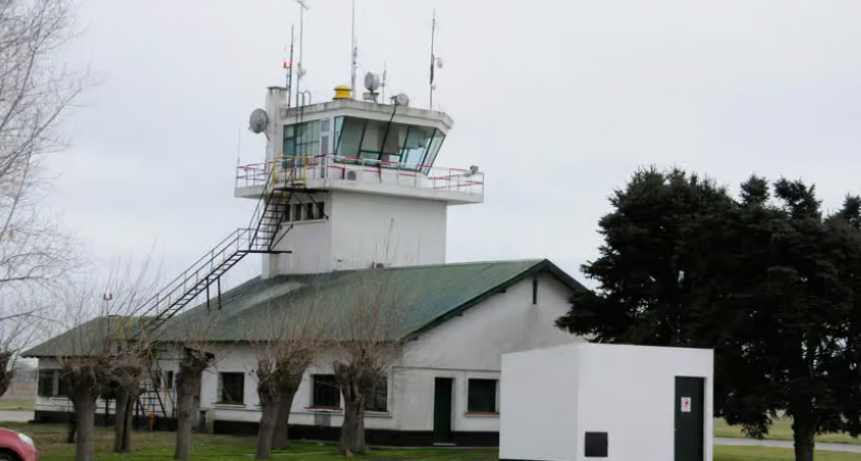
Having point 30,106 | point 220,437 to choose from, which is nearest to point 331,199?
point 220,437

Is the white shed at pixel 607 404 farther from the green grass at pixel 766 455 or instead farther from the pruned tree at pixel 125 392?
the pruned tree at pixel 125 392

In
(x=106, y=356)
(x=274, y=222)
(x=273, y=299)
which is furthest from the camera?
(x=274, y=222)

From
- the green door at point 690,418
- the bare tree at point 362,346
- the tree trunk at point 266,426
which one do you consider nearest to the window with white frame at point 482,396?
the bare tree at point 362,346

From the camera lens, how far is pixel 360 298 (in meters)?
37.0

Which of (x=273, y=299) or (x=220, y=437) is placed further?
(x=273, y=299)

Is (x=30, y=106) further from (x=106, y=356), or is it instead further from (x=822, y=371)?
(x=822, y=371)

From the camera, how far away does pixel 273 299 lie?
44438 millimetres

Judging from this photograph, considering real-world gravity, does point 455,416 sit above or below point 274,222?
below

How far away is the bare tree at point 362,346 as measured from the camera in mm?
33562

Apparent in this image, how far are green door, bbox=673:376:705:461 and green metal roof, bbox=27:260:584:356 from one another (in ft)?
32.1

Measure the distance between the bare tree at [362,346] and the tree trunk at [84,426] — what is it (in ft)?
20.6

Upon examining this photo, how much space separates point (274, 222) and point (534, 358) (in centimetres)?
2214

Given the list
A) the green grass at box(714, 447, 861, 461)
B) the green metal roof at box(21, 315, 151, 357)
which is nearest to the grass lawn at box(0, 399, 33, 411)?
the green metal roof at box(21, 315, 151, 357)

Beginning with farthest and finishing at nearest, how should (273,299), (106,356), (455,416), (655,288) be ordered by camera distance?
(273,299)
(455,416)
(655,288)
(106,356)
